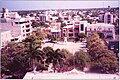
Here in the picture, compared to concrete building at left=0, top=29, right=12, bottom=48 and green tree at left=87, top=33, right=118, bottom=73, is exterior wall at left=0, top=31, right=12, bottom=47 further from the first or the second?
green tree at left=87, top=33, right=118, bottom=73

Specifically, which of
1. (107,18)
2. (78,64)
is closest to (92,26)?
(107,18)

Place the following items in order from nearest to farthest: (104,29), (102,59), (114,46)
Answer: (102,59) < (114,46) < (104,29)

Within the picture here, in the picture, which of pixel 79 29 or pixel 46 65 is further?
pixel 79 29

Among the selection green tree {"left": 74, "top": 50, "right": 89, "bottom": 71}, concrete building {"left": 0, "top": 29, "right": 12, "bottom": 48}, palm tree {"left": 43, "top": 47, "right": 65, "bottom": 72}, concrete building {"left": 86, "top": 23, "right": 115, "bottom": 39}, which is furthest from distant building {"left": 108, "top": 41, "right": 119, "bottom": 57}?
concrete building {"left": 0, "top": 29, "right": 12, "bottom": 48}

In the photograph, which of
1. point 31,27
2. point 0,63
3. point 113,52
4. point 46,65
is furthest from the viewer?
point 31,27

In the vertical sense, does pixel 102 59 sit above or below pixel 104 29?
below

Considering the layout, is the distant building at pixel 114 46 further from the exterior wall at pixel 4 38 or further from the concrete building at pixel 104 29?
the exterior wall at pixel 4 38

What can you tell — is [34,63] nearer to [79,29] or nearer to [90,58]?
[90,58]

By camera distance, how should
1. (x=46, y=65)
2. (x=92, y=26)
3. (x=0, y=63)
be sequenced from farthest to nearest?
(x=92, y=26)
(x=46, y=65)
(x=0, y=63)

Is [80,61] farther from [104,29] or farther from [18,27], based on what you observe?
[18,27]

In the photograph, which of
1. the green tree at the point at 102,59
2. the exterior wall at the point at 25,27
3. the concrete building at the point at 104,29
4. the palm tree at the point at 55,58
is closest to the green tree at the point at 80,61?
the green tree at the point at 102,59

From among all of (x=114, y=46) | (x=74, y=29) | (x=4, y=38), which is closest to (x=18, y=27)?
(x=4, y=38)
